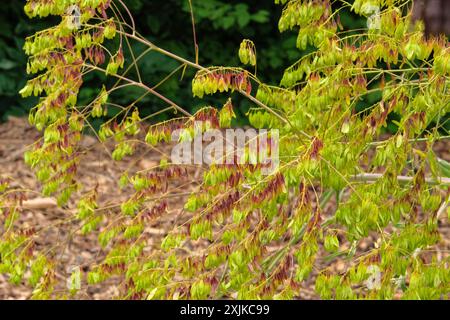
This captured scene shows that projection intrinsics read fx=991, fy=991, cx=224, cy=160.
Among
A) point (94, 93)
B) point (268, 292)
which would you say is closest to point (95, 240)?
point (94, 93)

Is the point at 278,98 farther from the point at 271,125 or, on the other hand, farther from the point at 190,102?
the point at 190,102

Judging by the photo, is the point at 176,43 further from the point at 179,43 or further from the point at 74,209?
the point at 74,209

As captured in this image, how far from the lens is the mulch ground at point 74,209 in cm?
722

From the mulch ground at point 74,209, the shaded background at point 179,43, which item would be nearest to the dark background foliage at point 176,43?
the shaded background at point 179,43

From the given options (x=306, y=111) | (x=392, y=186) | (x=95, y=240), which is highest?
(x=306, y=111)

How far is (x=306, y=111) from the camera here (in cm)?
452

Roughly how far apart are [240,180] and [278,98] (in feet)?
2.45

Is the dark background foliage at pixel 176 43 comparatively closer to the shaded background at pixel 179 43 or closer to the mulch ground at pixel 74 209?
the shaded background at pixel 179 43

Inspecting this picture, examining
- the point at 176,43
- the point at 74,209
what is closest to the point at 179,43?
the point at 176,43

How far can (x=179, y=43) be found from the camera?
8.98 m

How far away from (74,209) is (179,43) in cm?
196

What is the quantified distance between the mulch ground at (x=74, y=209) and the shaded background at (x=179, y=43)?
390 millimetres

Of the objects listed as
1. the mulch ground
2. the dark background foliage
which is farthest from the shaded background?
the mulch ground

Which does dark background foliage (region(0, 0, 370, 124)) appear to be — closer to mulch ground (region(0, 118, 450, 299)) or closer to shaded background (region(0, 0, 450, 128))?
shaded background (region(0, 0, 450, 128))
